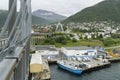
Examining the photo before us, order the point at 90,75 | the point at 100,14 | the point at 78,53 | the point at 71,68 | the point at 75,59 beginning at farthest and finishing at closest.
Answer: the point at 100,14 < the point at 78,53 < the point at 75,59 < the point at 71,68 < the point at 90,75

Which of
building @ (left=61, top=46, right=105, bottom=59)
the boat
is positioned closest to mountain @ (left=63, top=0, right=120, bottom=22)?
building @ (left=61, top=46, right=105, bottom=59)

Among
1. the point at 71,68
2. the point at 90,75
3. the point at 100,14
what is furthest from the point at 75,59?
the point at 100,14

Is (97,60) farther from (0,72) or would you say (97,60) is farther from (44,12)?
(44,12)

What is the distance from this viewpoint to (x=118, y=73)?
384 inches

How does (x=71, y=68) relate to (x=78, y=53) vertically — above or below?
below

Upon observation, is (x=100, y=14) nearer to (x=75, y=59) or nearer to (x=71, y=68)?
(x=75, y=59)

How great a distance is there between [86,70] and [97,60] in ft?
7.62

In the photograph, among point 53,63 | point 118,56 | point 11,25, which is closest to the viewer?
point 11,25

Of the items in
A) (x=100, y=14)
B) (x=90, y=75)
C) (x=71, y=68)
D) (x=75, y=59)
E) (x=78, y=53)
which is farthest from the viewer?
(x=100, y=14)

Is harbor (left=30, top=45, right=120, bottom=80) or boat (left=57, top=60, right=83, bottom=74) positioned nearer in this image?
boat (left=57, top=60, right=83, bottom=74)

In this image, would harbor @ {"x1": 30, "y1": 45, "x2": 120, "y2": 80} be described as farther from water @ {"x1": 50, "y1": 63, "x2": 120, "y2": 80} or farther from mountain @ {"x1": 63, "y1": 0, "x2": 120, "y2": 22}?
mountain @ {"x1": 63, "y1": 0, "x2": 120, "y2": 22}

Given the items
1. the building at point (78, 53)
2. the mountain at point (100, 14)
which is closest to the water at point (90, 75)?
the building at point (78, 53)

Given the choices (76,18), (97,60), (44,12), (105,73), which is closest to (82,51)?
(97,60)

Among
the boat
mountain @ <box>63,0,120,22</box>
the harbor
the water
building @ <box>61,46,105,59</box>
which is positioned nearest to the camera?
the water
